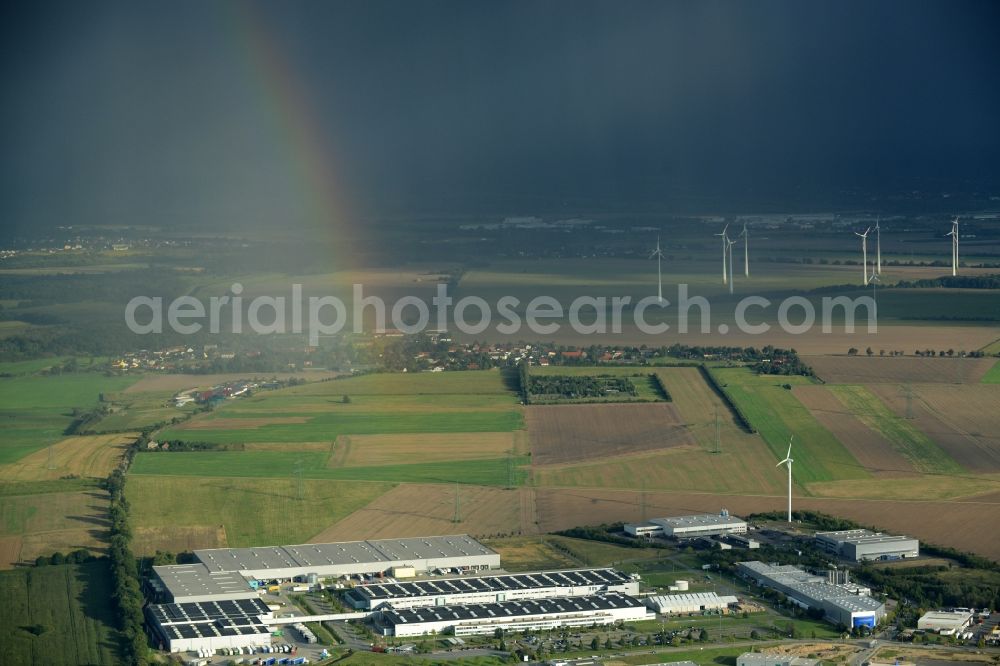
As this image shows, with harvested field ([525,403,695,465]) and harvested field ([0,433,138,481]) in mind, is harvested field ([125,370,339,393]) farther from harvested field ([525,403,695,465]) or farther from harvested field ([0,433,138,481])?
harvested field ([525,403,695,465])

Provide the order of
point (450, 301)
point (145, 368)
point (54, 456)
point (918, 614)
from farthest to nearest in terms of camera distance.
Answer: point (450, 301)
point (145, 368)
point (54, 456)
point (918, 614)

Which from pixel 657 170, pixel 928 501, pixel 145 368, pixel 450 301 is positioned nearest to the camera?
pixel 928 501

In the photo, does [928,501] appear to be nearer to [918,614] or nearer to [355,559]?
[918,614]

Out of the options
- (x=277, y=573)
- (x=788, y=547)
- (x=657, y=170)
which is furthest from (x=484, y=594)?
(x=657, y=170)

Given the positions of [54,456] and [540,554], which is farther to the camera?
[54,456]

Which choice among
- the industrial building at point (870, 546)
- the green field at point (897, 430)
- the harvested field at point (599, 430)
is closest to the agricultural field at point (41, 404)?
the harvested field at point (599, 430)

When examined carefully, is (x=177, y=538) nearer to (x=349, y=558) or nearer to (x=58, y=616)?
(x=349, y=558)

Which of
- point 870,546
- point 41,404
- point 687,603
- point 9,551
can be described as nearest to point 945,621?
point 687,603

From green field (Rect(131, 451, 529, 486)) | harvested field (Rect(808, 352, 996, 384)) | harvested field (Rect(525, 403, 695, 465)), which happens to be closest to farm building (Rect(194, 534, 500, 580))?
green field (Rect(131, 451, 529, 486))
